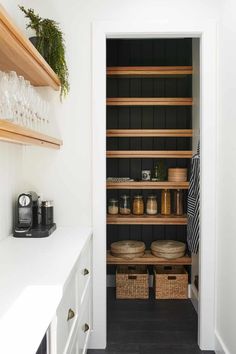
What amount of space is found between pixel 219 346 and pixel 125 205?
1567mm

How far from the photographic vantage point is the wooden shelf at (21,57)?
1.43 m

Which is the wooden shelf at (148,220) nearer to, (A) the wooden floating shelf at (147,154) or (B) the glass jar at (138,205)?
(B) the glass jar at (138,205)

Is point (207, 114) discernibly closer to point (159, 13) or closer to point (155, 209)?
point (159, 13)

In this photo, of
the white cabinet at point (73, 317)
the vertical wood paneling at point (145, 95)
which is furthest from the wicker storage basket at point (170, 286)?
the white cabinet at point (73, 317)

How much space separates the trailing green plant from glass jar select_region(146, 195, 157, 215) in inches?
63.4

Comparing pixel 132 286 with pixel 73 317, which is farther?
pixel 132 286

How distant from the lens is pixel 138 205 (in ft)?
11.5

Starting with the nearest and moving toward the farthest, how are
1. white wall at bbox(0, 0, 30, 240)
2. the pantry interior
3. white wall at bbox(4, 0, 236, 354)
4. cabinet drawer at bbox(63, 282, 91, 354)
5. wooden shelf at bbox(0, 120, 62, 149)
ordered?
wooden shelf at bbox(0, 120, 62, 149) → cabinet drawer at bbox(63, 282, 91, 354) → white wall at bbox(0, 0, 30, 240) → white wall at bbox(4, 0, 236, 354) → the pantry interior

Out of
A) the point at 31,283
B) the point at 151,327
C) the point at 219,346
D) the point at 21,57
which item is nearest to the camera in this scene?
the point at 31,283

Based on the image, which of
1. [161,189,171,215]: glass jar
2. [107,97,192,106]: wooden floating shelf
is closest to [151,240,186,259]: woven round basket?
[161,189,171,215]: glass jar

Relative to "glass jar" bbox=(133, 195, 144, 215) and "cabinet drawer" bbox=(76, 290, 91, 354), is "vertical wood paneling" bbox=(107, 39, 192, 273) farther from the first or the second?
"cabinet drawer" bbox=(76, 290, 91, 354)

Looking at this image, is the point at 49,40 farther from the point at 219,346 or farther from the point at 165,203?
the point at 219,346

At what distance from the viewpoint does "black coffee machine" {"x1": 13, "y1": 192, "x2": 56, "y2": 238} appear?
2164 mm

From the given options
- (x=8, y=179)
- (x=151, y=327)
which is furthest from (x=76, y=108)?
(x=151, y=327)
